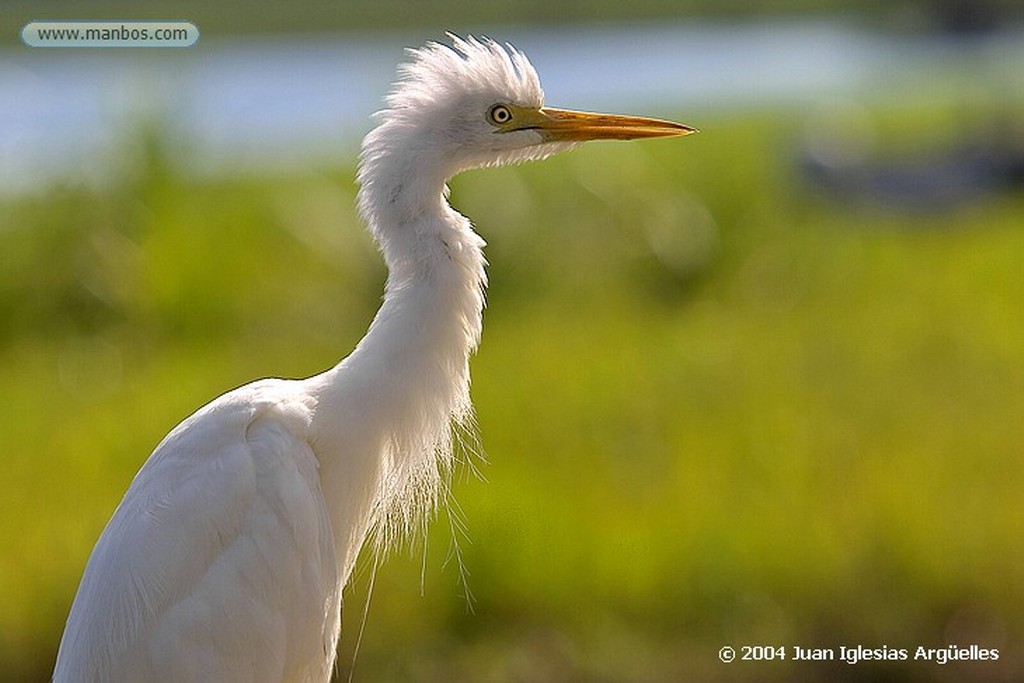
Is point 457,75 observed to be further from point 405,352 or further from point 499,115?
point 405,352

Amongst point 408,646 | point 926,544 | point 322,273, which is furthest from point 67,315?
point 926,544

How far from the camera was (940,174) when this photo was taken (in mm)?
3547

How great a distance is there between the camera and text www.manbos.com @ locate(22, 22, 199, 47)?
286 centimetres

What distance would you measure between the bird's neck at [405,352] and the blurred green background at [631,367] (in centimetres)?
116

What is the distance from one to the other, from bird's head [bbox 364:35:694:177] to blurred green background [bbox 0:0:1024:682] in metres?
1.33

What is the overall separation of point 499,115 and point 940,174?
2.16 meters

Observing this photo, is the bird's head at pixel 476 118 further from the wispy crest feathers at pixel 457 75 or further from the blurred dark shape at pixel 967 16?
the blurred dark shape at pixel 967 16

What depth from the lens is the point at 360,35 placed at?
3221 mm

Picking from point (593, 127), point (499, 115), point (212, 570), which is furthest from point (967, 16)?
point (212, 570)

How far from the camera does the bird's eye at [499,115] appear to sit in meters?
1.81

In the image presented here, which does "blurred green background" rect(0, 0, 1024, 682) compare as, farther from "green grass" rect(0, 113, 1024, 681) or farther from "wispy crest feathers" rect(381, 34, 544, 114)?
"wispy crest feathers" rect(381, 34, 544, 114)

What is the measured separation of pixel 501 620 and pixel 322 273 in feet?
3.63

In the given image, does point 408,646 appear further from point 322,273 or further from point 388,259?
point 388,259

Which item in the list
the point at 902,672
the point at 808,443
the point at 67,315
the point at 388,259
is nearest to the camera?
the point at 388,259
